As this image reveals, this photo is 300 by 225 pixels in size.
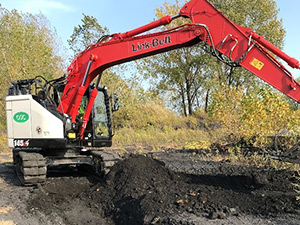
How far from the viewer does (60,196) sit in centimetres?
666

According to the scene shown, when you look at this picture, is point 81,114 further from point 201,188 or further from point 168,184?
point 201,188

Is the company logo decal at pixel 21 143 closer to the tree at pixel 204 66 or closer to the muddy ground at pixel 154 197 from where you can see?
the muddy ground at pixel 154 197

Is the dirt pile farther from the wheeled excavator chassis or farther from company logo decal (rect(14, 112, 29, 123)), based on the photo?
company logo decal (rect(14, 112, 29, 123))

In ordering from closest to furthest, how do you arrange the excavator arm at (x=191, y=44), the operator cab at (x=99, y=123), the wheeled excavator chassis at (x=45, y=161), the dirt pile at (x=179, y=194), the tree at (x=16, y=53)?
the dirt pile at (x=179, y=194)
the excavator arm at (x=191, y=44)
the wheeled excavator chassis at (x=45, y=161)
the operator cab at (x=99, y=123)
the tree at (x=16, y=53)

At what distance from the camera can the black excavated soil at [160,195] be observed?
4.63m

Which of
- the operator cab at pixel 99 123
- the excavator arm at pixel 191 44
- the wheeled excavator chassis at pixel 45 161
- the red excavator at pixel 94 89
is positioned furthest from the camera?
the operator cab at pixel 99 123

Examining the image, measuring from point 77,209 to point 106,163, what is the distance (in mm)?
1662

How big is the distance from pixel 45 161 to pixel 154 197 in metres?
3.05

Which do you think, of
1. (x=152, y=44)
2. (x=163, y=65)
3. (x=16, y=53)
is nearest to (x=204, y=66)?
(x=163, y=65)

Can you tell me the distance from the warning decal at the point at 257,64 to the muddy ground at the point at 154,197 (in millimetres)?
1932

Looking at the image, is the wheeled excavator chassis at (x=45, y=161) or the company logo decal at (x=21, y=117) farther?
the company logo decal at (x=21, y=117)

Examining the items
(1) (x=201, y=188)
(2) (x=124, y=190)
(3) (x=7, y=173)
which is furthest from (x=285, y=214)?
(3) (x=7, y=173)

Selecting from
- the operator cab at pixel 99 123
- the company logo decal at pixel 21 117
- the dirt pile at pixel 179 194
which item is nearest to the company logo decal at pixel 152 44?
the operator cab at pixel 99 123

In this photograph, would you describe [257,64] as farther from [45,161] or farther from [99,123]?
[45,161]
